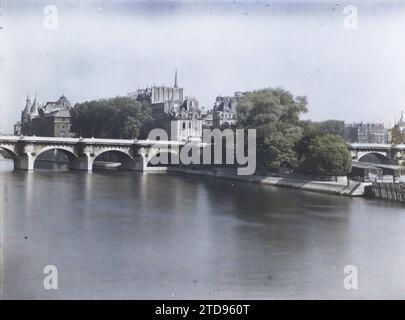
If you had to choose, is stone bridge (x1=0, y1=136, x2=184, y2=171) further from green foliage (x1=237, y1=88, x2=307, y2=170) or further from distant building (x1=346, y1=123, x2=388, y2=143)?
distant building (x1=346, y1=123, x2=388, y2=143)

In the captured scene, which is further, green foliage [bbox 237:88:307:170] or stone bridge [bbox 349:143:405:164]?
stone bridge [bbox 349:143:405:164]

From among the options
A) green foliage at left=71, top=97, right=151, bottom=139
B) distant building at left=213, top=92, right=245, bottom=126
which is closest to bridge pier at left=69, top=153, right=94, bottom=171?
green foliage at left=71, top=97, right=151, bottom=139

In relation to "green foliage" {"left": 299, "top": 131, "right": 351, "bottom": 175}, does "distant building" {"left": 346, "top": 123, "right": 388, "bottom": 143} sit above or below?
above

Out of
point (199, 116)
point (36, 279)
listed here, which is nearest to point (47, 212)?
point (36, 279)

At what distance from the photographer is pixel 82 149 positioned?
44.5 m

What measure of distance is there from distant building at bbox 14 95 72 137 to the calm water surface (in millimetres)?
39770

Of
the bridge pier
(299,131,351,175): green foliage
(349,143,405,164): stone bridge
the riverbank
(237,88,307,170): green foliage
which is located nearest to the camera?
the riverbank

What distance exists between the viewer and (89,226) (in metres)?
18.3

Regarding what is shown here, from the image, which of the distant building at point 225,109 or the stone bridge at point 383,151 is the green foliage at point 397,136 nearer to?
the stone bridge at point 383,151

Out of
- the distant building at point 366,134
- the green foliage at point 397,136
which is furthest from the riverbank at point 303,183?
the distant building at point 366,134

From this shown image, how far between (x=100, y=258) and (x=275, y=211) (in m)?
9.71

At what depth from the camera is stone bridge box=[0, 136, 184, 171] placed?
4166 cm

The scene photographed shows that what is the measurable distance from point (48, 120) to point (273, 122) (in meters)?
37.5
